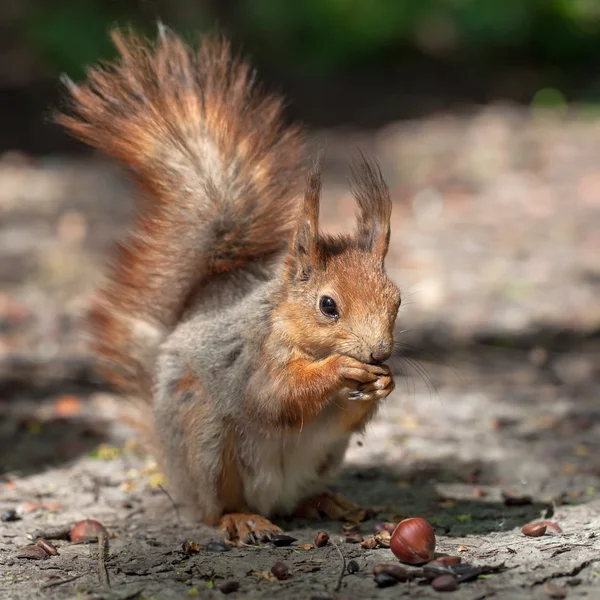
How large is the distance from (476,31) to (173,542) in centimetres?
737

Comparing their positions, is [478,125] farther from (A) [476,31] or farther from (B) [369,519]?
(B) [369,519]

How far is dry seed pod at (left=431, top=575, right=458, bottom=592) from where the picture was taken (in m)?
2.12

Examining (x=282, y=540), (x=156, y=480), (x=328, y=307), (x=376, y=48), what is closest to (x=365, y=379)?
(x=328, y=307)

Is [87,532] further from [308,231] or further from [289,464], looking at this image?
[308,231]

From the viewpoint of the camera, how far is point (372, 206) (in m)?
2.65

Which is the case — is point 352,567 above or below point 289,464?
below

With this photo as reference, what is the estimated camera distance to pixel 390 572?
7.27 feet

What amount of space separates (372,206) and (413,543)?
898 millimetres

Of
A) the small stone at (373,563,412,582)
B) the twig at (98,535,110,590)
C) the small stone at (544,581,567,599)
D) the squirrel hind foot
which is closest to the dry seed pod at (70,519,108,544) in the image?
the twig at (98,535,110,590)

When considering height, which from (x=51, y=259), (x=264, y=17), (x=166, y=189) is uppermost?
(x=264, y=17)

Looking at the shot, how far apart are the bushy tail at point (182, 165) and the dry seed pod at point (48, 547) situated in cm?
58

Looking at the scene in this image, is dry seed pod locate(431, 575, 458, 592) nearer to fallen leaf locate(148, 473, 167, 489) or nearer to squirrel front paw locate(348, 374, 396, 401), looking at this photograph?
squirrel front paw locate(348, 374, 396, 401)

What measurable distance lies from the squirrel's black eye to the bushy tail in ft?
1.47

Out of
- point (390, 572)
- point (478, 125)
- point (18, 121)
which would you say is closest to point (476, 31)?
point (478, 125)
